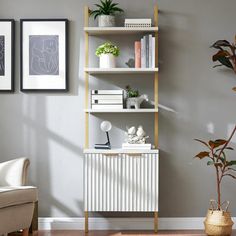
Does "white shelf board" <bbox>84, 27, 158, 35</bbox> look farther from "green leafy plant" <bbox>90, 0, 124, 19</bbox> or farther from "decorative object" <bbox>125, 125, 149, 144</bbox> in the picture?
"decorative object" <bbox>125, 125, 149, 144</bbox>

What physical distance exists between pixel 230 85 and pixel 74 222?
1923 mm

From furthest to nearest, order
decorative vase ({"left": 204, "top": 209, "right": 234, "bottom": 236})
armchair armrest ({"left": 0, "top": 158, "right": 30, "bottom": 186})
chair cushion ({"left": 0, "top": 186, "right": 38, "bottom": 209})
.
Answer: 1. decorative vase ({"left": 204, "top": 209, "right": 234, "bottom": 236})
2. armchair armrest ({"left": 0, "top": 158, "right": 30, "bottom": 186})
3. chair cushion ({"left": 0, "top": 186, "right": 38, "bottom": 209})

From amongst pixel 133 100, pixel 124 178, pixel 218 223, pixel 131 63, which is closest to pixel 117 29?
pixel 131 63

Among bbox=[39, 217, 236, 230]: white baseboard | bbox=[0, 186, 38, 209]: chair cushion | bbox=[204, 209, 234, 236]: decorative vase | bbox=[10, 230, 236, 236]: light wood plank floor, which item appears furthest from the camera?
bbox=[39, 217, 236, 230]: white baseboard

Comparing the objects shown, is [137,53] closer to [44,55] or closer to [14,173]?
[44,55]

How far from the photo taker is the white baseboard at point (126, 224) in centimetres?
470

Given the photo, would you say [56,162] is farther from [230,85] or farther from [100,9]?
[230,85]

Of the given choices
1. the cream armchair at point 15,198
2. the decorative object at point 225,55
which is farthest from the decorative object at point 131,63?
the cream armchair at point 15,198

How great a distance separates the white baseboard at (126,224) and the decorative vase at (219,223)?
36 centimetres

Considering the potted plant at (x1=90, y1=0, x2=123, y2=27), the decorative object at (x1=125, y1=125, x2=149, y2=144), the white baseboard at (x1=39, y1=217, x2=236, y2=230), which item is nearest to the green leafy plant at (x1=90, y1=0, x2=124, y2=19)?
the potted plant at (x1=90, y1=0, x2=123, y2=27)

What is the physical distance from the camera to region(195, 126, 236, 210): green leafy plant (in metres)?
4.33

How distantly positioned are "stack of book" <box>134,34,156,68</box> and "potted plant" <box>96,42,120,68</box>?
189 millimetres

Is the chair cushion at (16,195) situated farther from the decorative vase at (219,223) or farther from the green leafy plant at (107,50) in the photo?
the decorative vase at (219,223)

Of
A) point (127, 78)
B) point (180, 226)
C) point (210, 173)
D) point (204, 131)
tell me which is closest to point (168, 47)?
point (127, 78)
